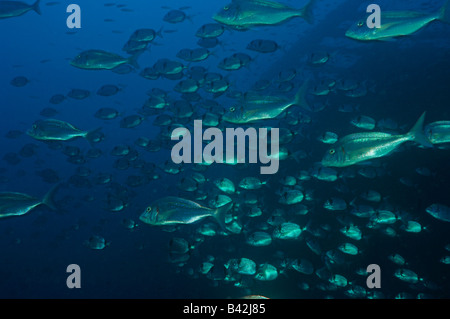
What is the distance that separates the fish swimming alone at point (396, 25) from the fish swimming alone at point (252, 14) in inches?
43.1

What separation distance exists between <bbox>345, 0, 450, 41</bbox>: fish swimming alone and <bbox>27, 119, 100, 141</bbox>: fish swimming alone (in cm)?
521

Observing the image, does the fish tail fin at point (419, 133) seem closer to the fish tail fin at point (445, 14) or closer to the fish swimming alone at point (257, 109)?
the fish tail fin at point (445, 14)

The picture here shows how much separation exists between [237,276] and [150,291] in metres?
8.30

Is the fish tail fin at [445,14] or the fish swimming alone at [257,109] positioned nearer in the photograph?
the fish tail fin at [445,14]

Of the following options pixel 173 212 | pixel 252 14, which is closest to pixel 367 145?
pixel 252 14

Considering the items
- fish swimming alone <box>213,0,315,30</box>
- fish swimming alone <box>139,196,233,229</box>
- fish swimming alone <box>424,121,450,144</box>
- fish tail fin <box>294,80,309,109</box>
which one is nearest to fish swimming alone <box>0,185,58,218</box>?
fish swimming alone <box>139,196,233,229</box>

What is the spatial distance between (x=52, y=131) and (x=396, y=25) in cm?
604

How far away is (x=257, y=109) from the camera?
5.25m

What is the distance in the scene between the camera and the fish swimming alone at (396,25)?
4028 mm

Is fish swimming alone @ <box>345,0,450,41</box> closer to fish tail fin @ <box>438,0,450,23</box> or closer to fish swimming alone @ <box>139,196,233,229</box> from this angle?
fish tail fin @ <box>438,0,450,23</box>

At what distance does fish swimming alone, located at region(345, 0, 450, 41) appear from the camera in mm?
4028

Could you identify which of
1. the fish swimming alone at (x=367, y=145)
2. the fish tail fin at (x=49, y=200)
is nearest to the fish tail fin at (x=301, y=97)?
the fish swimming alone at (x=367, y=145)

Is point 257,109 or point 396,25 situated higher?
point 396,25

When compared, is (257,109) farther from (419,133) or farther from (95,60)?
(95,60)
